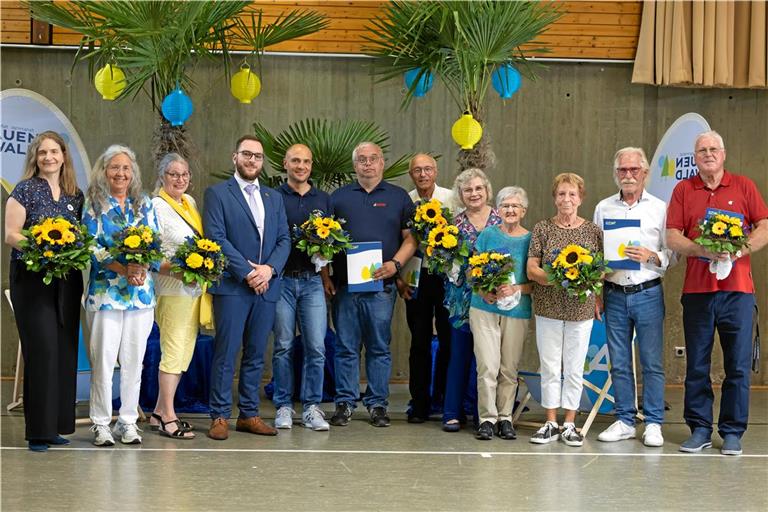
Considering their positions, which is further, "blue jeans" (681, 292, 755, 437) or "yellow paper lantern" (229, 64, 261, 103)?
"yellow paper lantern" (229, 64, 261, 103)

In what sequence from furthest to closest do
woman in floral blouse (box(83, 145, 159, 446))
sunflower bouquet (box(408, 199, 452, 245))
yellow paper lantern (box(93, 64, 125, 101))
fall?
yellow paper lantern (box(93, 64, 125, 101)), sunflower bouquet (box(408, 199, 452, 245)), woman in floral blouse (box(83, 145, 159, 446))

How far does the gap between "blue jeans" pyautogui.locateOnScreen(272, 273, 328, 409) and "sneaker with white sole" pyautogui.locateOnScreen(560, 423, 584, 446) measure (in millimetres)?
1456

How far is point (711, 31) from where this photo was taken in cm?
812

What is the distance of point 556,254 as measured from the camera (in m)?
5.63

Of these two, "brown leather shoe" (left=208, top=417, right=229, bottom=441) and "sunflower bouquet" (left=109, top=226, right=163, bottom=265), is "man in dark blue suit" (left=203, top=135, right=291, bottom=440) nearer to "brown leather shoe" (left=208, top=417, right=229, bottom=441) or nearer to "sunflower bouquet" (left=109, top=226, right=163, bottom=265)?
"brown leather shoe" (left=208, top=417, right=229, bottom=441)

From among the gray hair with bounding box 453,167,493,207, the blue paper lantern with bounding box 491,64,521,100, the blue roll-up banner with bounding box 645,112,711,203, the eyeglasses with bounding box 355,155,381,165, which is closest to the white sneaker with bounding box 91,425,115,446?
the eyeglasses with bounding box 355,155,381,165

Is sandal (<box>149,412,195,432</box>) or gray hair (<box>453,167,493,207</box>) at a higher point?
gray hair (<box>453,167,493,207</box>)

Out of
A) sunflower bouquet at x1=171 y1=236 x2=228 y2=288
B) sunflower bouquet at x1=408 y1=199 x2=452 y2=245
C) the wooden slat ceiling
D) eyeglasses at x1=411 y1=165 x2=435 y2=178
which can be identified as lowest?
sunflower bouquet at x1=171 y1=236 x2=228 y2=288

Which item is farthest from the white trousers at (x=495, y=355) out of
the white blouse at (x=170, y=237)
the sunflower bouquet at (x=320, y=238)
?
the white blouse at (x=170, y=237)

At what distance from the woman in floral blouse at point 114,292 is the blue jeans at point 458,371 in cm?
181

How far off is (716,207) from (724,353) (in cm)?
81

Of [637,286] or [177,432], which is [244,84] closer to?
[177,432]

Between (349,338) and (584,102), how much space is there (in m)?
3.51

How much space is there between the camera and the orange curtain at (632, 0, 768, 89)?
26.7 ft
